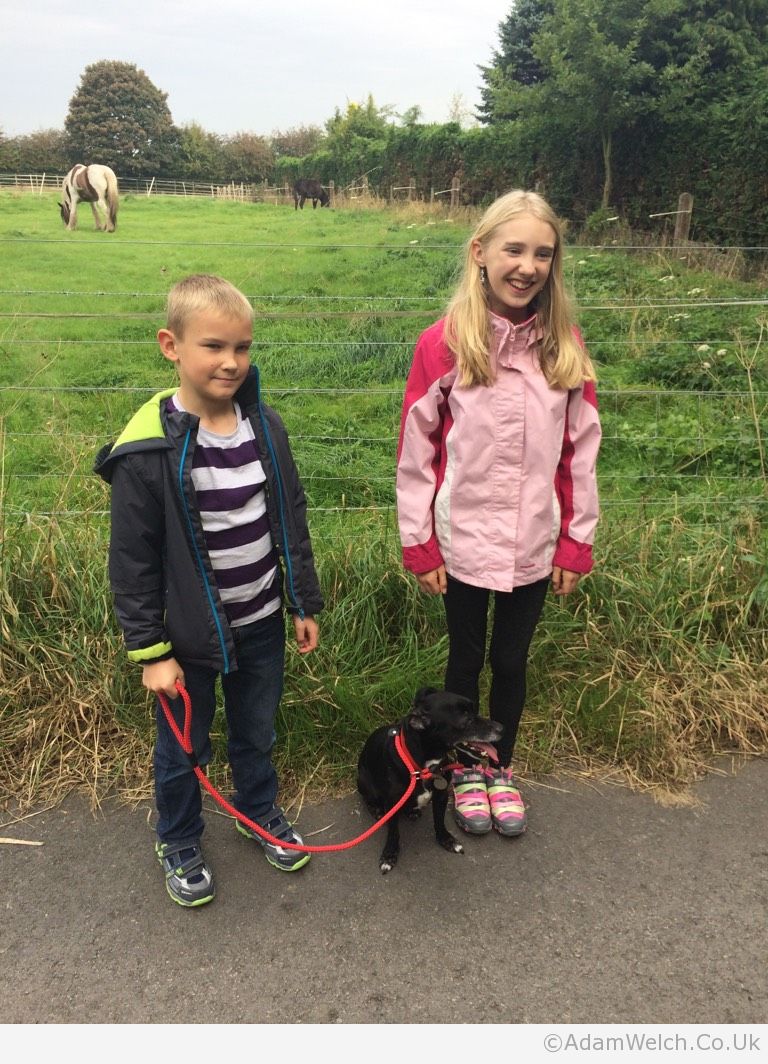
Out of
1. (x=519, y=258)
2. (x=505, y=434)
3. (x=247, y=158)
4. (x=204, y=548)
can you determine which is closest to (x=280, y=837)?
(x=204, y=548)

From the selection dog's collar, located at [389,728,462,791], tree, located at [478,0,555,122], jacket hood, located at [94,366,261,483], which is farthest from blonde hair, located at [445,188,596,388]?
tree, located at [478,0,555,122]

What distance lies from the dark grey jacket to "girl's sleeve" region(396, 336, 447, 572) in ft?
1.30

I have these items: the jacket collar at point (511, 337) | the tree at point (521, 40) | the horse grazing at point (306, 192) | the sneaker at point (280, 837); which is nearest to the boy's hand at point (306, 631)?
the sneaker at point (280, 837)

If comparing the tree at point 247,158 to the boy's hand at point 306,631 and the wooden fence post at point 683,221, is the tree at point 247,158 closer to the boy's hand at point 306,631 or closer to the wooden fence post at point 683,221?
the wooden fence post at point 683,221

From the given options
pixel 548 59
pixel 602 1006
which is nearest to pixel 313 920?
pixel 602 1006

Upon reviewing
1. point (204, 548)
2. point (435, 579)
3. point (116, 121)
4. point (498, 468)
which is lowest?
point (435, 579)

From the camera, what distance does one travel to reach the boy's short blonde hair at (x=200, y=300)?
5.58 feet

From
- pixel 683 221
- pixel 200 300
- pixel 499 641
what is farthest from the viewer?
pixel 683 221

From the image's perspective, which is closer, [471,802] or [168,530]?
[168,530]

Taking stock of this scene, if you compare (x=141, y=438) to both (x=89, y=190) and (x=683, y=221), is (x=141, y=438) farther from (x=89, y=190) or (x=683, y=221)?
(x=683, y=221)

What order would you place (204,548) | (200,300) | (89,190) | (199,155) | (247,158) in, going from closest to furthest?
(200,300)
(204,548)
(89,190)
(199,155)
(247,158)

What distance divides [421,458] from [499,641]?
675 mm

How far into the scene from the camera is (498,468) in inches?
81.7

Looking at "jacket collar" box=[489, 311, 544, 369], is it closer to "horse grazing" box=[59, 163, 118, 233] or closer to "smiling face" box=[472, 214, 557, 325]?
"smiling face" box=[472, 214, 557, 325]
